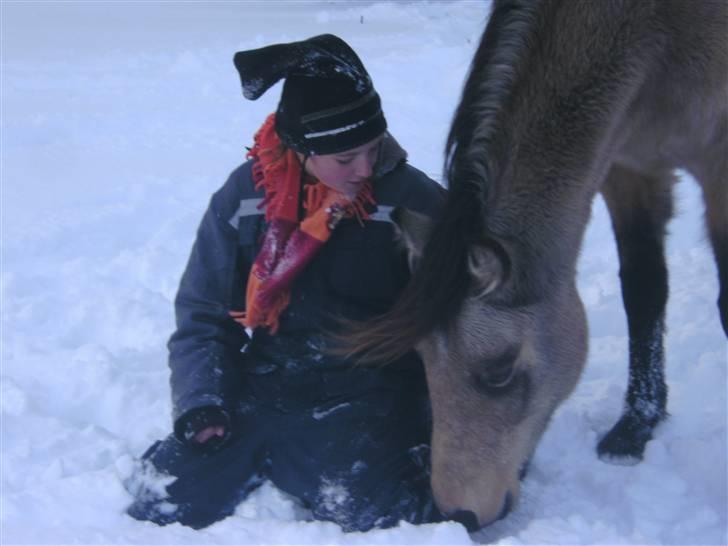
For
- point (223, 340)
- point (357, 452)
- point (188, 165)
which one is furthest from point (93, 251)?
point (357, 452)

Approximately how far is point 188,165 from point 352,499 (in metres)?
3.55

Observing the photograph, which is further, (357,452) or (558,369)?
(357,452)

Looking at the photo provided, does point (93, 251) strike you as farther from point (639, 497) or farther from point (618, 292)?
point (639, 497)

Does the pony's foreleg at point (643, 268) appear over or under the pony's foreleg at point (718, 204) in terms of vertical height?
under

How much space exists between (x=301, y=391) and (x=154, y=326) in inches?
46.8

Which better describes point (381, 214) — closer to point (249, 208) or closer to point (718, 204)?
point (249, 208)

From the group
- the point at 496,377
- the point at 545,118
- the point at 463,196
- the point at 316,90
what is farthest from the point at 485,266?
the point at 316,90

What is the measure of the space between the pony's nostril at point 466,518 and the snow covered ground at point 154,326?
85mm

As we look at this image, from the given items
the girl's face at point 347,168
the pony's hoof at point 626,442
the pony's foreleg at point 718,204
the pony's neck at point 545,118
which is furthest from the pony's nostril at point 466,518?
the pony's foreleg at point 718,204

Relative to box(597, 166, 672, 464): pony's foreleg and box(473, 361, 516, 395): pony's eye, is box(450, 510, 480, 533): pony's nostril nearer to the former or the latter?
box(473, 361, 516, 395): pony's eye

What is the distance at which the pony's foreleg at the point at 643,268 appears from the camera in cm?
275

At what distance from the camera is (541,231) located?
1.95 meters

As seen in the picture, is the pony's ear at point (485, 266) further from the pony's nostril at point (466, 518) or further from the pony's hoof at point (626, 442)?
the pony's hoof at point (626, 442)

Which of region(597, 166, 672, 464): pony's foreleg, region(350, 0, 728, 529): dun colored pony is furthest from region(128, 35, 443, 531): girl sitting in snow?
region(597, 166, 672, 464): pony's foreleg
